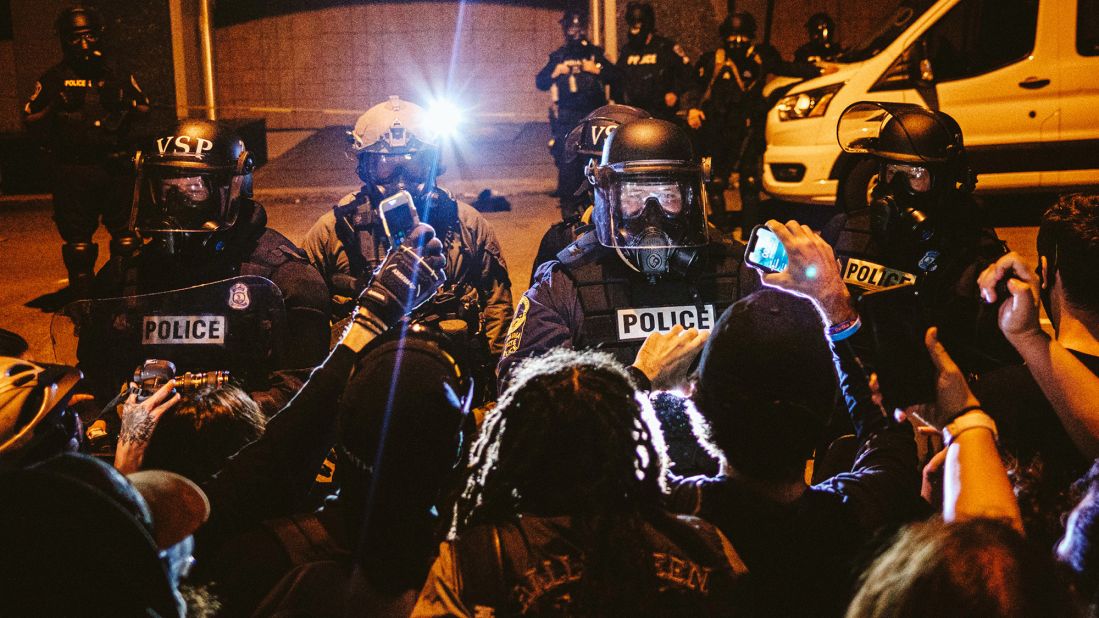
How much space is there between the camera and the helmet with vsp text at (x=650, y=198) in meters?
3.58

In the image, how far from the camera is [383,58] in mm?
14547

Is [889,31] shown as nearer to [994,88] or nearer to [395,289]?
[994,88]

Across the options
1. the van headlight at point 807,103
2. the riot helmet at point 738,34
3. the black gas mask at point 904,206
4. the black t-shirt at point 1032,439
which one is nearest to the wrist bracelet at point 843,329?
the black t-shirt at point 1032,439

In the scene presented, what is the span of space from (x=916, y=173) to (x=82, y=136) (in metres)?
6.44

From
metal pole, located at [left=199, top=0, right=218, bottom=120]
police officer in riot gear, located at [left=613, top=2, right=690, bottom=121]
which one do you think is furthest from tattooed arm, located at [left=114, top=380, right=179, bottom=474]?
metal pole, located at [left=199, top=0, right=218, bottom=120]

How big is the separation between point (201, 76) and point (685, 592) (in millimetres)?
14287

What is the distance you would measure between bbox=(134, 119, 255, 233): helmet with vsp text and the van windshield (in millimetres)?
6852

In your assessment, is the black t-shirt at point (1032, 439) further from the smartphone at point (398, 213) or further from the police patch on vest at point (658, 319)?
the smartphone at point (398, 213)

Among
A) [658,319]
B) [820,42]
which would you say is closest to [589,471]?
[658,319]

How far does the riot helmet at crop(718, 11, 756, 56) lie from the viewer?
10820 millimetres

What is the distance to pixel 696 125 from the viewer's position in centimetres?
1039

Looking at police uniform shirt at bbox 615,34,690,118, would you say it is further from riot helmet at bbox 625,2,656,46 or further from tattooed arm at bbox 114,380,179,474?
tattooed arm at bbox 114,380,179,474

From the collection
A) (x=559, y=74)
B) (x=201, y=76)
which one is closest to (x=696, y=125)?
(x=559, y=74)

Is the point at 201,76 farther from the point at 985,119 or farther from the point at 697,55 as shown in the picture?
the point at 985,119
